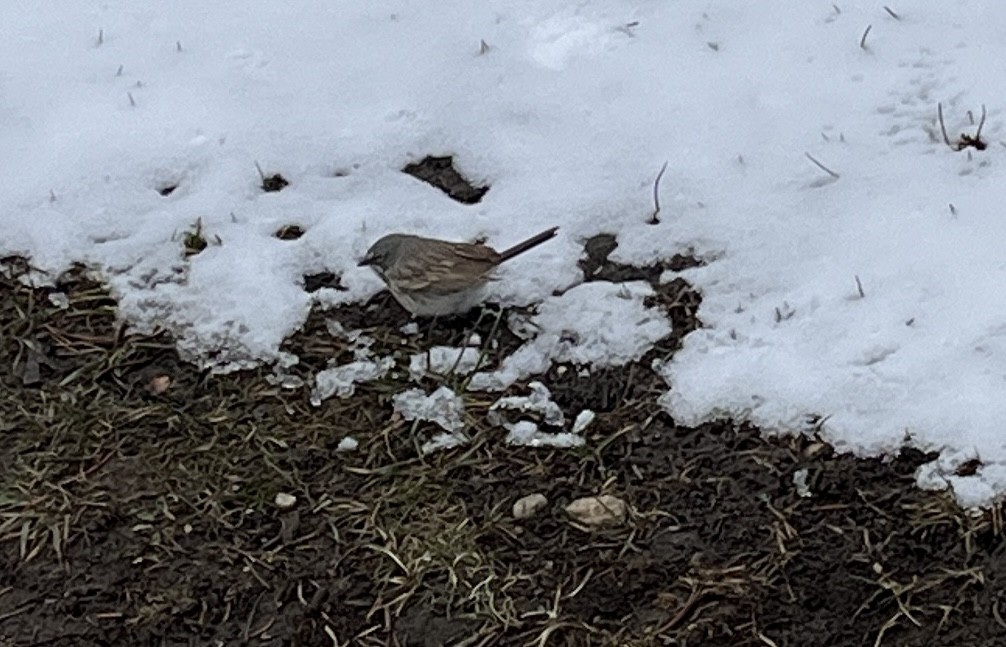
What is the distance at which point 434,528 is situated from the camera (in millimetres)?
3990

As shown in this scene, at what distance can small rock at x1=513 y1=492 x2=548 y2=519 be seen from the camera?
4.02 metres

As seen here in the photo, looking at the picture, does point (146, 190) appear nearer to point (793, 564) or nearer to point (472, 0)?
point (472, 0)

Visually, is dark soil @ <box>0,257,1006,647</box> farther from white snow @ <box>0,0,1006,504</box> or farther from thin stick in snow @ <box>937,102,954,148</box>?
thin stick in snow @ <box>937,102,954,148</box>

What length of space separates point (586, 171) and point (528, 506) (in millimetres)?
1426

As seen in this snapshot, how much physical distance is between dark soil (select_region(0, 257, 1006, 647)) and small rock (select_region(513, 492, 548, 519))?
25mm

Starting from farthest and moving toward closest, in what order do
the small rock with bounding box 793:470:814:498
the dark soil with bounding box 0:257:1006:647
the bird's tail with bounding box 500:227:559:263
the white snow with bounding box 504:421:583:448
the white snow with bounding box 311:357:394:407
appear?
the bird's tail with bounding box 500:227:559:263, the white snow with bounding box 311:357:394:407, the white snow with bounding box 504:421:583:448, the small rock with bounding box 793:470:814:498, the dark soil with bounding box 0:257:1006:647

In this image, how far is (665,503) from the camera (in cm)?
399

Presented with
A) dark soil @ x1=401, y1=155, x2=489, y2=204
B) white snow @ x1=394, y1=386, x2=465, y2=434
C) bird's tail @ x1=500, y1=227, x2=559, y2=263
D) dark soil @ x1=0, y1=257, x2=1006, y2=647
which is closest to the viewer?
dark soil @ x1=0, y1=257, x2=1006, y2=647

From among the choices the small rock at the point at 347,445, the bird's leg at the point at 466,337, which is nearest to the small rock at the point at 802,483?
the bird's leg at the point at 466,337

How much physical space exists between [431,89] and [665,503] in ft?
6.71

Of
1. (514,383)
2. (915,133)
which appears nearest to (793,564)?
(514,383)

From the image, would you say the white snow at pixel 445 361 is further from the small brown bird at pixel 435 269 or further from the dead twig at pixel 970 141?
the dead twig at pixel 970 141

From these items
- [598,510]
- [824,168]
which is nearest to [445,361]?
[598,510]

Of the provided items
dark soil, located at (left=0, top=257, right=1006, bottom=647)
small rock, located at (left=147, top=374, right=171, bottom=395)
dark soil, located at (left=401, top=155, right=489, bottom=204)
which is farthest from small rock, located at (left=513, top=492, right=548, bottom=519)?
dark soil, located at (left=401, top=155, right=489, bottom=204)
